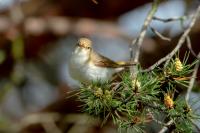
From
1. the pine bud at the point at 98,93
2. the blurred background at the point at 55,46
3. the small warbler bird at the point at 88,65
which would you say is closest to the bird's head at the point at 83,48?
the small warbler bird at the point at 88,65

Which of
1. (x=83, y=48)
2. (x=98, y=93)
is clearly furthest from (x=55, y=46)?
(x=98, y=93)

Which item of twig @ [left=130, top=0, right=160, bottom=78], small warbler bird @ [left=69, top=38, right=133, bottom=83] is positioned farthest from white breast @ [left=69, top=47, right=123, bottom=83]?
twig @ [left=130, top=0, right=160, bottom=78]

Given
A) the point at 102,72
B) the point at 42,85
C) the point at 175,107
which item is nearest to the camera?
the point at 175,107

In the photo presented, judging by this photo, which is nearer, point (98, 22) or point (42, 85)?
A: point (98, 22)

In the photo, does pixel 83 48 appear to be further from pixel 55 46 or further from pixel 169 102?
pixel 55 46

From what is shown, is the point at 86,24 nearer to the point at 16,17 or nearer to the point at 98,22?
the point at 98,22

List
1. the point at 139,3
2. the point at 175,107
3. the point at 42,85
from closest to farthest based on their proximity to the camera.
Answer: the point at 175,107 → the point at 139,3 → the point at 42,85

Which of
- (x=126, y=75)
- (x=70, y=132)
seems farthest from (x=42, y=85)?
(x=126, y=75)

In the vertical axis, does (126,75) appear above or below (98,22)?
below
